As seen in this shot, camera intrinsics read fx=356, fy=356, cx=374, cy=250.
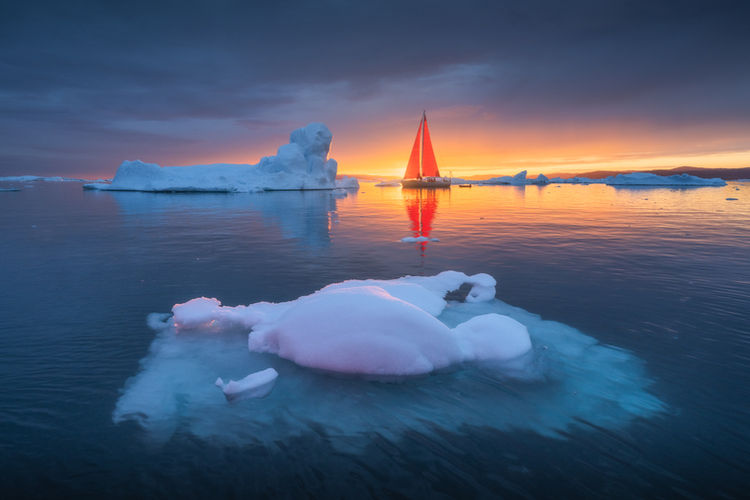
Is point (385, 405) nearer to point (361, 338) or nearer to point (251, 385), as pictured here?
point (361, 338)

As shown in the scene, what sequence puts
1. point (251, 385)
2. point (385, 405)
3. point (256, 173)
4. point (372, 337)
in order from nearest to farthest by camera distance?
point (385, 405)
point (251, 385)
point (372, 337)
point (256, 173)

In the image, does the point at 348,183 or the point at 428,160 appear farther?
the point at 348,183

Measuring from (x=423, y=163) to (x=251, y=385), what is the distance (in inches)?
2547

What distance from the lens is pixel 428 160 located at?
6538 cm

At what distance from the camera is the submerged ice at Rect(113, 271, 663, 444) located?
12.1ft

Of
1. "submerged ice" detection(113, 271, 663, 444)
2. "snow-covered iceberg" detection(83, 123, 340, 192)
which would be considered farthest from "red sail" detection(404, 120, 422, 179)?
"submerged ice" detection(113, 271, 663, 444)

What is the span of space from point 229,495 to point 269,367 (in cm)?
195

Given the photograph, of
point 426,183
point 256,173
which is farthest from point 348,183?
point 426,183

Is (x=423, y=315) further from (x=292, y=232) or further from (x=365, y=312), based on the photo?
(x=292, y=232)

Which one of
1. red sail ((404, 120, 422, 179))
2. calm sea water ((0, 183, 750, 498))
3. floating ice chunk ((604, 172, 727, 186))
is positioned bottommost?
calm sea water ((0, 183, 750, 498))

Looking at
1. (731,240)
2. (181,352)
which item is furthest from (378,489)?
(731,240)

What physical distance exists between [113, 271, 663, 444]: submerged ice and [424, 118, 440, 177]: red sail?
62.1 m

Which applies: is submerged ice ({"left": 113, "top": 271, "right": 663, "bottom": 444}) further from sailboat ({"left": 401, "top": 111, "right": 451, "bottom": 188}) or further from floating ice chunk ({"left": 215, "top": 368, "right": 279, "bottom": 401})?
sailboat ({"left": 401, "top": 111, "right": 451, "bottom": 188})

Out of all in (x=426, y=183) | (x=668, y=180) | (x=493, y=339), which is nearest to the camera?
(x=493, y=339)
